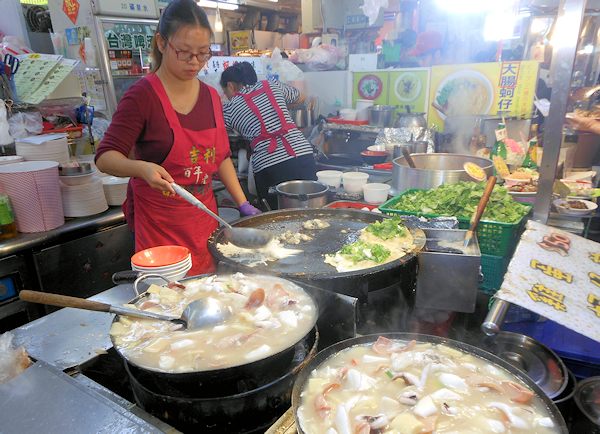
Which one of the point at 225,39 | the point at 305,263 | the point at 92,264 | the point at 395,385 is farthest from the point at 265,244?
the point at 225,39

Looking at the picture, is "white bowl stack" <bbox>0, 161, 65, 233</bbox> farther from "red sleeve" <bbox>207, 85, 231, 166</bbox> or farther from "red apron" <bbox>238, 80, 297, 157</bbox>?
"red apron" <bbox>238, 80, 297, 157</bbox>

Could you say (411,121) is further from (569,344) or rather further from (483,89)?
(569,344)

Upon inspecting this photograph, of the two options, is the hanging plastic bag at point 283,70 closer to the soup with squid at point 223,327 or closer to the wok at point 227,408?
the soup with squid at point 223,327

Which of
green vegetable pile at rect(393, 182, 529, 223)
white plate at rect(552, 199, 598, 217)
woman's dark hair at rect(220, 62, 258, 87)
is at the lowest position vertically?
white plate at rect(552, 199, 598, 217)

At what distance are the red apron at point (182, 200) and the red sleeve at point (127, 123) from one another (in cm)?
22

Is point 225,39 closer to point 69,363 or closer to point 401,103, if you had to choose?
point 401,103

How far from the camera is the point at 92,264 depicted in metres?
3.78

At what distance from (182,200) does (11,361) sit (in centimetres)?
166

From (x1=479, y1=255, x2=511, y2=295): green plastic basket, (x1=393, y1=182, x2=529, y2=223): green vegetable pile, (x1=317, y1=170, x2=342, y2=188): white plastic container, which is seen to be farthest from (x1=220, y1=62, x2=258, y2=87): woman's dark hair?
(x1=479, y1=255, x2=511, y2=295): green plastic basket

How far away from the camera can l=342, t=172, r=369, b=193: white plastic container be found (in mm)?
3535

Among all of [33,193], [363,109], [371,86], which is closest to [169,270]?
[33,193]

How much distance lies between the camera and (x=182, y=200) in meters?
2.91

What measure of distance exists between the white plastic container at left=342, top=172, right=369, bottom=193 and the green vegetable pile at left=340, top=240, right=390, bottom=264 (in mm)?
1509

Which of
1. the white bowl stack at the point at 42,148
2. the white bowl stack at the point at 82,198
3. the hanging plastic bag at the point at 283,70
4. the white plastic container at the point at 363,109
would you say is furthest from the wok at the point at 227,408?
the hanging plastic bag at the point at 283,70
